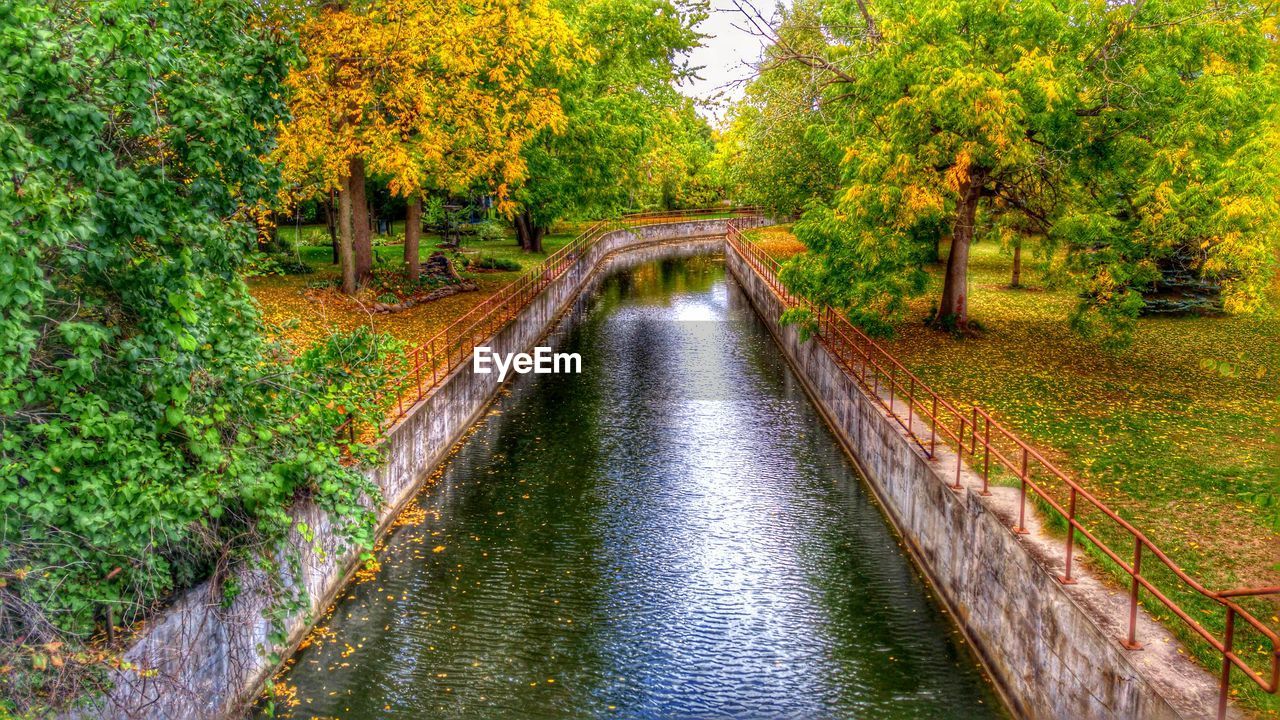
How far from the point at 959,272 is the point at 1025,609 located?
1780 centimetres

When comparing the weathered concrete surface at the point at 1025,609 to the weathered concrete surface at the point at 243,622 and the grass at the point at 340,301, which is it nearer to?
the weathered concrete surface at the point at 243,622

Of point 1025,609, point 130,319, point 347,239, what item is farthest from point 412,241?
point 1025,609

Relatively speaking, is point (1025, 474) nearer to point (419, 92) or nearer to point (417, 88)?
point (419, 92)

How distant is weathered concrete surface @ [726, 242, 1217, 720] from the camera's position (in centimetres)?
878

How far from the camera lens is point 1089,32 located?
73.7 ft

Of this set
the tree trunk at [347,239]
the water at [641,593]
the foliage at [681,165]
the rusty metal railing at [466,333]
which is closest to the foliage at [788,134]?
the foliage at [681,165]

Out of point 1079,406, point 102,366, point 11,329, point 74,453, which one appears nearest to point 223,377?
point 102,366

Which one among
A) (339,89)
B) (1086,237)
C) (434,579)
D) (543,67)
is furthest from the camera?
(543,67)

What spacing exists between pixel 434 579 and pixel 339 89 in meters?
16.3

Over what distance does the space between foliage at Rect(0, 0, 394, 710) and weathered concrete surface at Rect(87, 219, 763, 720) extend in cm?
43

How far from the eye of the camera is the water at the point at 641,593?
38.3ft

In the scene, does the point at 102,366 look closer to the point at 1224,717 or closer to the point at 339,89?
the point at 1224,717

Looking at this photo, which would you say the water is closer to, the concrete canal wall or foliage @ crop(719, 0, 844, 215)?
the concrete canal wall

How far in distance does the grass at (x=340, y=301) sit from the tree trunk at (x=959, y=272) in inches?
583
